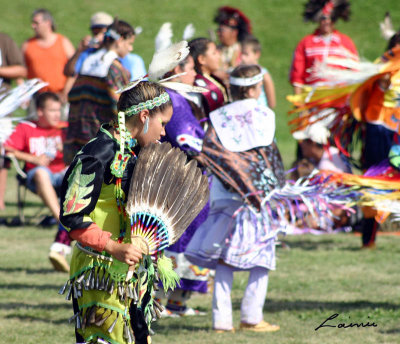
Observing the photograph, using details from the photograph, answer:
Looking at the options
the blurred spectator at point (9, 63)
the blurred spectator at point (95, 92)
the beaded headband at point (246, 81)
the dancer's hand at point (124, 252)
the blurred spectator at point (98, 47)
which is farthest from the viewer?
the blurred spectator at point (9, 63)

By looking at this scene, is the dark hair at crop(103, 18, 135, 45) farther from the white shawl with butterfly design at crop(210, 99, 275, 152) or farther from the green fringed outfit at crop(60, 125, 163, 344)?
the green fringed outfit at crop(60, 125, 163, 344)

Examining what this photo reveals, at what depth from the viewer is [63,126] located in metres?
7.36

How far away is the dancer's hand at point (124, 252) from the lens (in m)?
2.63

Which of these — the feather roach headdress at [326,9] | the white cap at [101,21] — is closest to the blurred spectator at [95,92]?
the white cap at [101,21]

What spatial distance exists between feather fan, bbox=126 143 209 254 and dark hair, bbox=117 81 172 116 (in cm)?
17

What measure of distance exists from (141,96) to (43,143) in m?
4.57

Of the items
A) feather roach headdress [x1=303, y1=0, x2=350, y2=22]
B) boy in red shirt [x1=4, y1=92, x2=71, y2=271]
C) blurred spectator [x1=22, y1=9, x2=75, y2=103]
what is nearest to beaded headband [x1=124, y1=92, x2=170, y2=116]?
boy in red shirt [x1=4, y1=92, x2=71, y2=271]

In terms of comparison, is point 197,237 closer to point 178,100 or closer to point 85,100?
point 178,100

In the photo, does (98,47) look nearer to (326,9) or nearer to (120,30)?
(120,30)

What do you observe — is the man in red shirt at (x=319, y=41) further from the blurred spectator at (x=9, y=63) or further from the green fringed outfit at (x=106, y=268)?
the green fringed outfit at (x=106, y=268)

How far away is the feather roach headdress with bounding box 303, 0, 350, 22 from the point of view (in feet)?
27.4

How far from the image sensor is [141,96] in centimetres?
284

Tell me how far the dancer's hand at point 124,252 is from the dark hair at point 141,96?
19.9 inches

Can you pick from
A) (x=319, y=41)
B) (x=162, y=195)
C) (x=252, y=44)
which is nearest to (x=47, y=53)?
(x=252, y=44)
